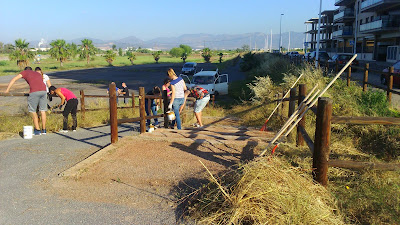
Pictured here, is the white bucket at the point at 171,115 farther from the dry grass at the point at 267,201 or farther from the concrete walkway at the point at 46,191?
the dry grass at the point at 267,201

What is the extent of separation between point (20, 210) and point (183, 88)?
4.98 m

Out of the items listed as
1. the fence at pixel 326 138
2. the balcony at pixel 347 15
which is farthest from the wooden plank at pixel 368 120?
the balcony at pixel 347 15

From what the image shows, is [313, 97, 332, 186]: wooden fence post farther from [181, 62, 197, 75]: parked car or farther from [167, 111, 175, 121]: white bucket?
[181, 62, 197, 75]: parked car

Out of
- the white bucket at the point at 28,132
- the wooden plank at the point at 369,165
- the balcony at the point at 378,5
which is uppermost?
the balcony at the point at 378,5

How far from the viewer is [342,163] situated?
4.10 metres

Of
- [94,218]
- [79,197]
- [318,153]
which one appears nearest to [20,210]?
[79,197]

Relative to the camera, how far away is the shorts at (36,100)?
816 cm

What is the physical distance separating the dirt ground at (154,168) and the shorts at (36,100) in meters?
2.77

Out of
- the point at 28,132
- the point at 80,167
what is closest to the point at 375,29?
the point at 28,132

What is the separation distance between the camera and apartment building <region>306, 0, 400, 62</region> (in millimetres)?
40562

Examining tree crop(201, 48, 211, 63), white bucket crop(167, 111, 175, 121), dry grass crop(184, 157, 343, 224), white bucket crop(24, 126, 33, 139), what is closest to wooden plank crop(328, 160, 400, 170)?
dry grass crop(184, 157, 343, 224)

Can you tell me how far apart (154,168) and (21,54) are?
65.8 metres

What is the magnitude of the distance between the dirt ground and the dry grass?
589 mm

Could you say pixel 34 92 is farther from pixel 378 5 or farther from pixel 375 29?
pixel 375 29
